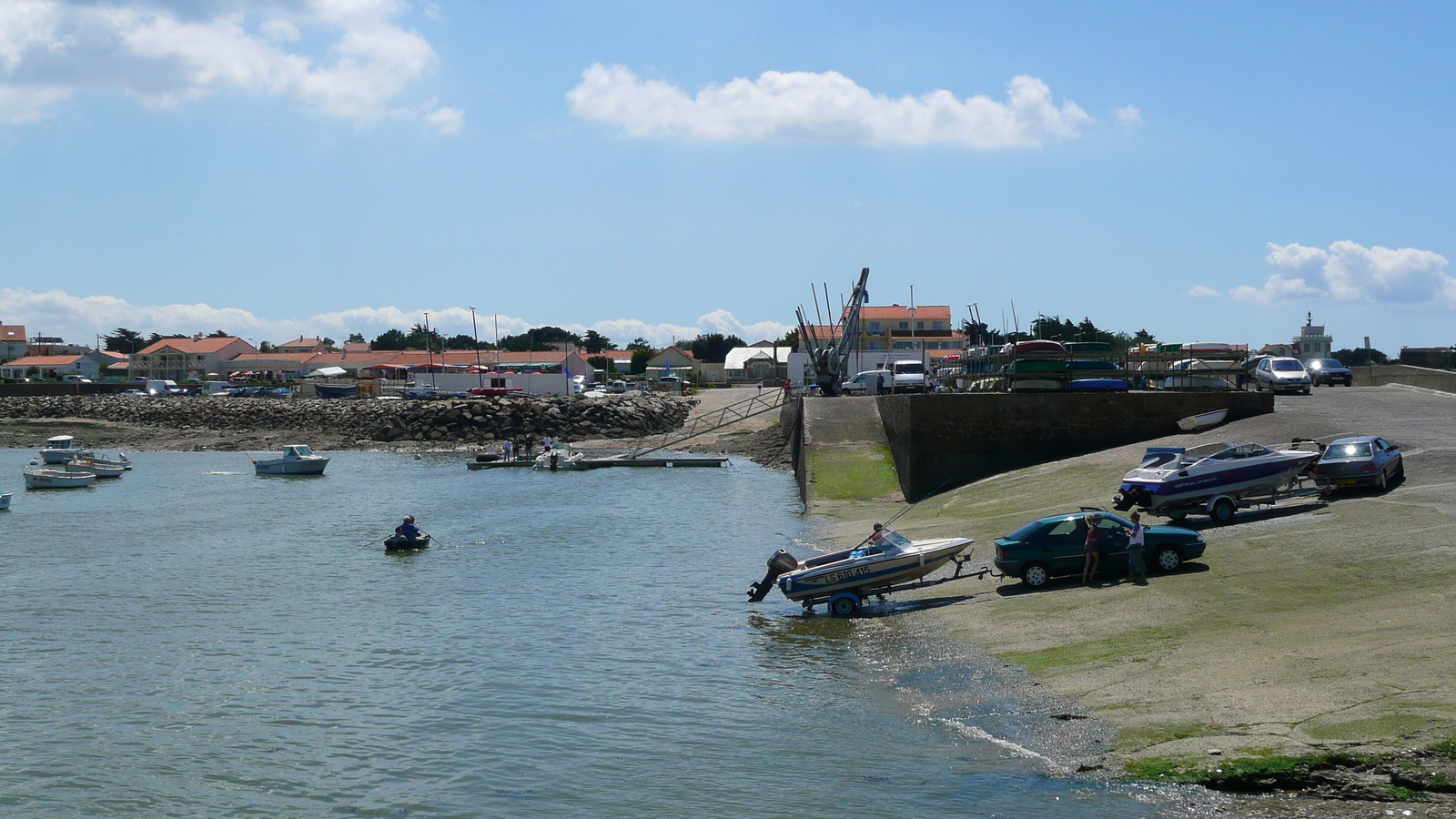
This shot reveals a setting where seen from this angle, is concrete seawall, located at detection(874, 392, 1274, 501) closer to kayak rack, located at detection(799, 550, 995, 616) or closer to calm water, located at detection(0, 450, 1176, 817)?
calm water, located at detection(0, 450, 1176, 817)

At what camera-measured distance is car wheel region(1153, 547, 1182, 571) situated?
19906mm

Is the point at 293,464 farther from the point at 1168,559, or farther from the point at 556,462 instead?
the point at 1168,559

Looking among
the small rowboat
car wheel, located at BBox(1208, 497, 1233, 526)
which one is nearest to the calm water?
car wheel, located at BBox(1208, 497, 1233, 526)

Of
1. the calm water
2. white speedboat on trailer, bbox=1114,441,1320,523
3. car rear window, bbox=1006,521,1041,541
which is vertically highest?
white speedboat on trailer, bbox=1114,441,1320,523

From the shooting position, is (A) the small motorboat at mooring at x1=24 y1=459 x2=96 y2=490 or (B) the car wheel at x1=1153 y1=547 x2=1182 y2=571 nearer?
(B) the car wheel at x1=1153 y1=547 x2=1182 y2=571

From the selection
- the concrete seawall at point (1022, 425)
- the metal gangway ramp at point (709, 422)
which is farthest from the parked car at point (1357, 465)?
the metal gangway ramp at point (709, 422)

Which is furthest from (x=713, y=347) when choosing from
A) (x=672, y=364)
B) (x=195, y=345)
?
(x=195, y=345)

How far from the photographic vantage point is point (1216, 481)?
2297 cm

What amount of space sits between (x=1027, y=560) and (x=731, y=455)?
165ft

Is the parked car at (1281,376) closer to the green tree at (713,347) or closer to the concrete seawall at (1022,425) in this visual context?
the concrete seawall at (1022,425)

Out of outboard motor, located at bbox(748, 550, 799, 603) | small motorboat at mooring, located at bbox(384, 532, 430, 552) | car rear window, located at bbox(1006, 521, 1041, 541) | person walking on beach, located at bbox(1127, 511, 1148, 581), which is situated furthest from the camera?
small motorboat at mooring, located at bbox(384, 532, 430, 552)

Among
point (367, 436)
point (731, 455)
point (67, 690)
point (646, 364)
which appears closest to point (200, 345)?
point (646, 364)

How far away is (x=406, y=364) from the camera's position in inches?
5965

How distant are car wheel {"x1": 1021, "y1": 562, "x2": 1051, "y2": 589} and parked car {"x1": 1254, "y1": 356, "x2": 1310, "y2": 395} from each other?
2348 cm
